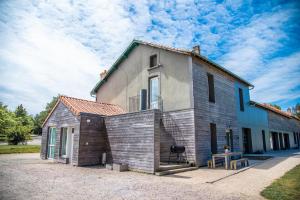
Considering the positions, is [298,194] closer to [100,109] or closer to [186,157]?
[186,157]

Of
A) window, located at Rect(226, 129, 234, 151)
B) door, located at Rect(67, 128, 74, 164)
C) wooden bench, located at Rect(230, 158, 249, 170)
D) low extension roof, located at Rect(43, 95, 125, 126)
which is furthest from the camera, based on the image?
window, located at Rect(226, 129, 234, 151)

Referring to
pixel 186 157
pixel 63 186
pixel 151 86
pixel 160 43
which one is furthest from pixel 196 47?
pixel 63 186

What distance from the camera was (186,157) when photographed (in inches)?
420

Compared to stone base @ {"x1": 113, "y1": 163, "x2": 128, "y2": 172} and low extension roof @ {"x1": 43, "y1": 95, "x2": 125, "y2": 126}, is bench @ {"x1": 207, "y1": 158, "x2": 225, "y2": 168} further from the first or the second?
low extension roof @ {"x1": 43, "y1": 95, "x2": 125, "y2": 126}

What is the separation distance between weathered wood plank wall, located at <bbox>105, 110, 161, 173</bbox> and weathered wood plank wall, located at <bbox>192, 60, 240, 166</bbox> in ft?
9.87

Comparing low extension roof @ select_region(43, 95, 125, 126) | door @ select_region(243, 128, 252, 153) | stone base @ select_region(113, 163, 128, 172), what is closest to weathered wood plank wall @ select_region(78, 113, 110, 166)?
low extension roof @ select_region(43, 95, 125, 126)

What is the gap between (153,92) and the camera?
522 inches

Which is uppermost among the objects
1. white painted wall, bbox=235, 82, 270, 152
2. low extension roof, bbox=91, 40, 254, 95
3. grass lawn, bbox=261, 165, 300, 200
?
low extension roof, bbox=91, 40, 254, 95

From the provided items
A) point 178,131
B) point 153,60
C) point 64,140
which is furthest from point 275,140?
point 64,140

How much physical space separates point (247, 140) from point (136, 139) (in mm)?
12425

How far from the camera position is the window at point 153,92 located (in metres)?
12.9

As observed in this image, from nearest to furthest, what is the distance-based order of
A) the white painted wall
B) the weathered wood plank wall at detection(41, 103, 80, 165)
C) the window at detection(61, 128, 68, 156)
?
the weathered wood plank wall at detection(41, 103, 80, 165), the window at detection(61, 128, 68, 156), the white painted wall

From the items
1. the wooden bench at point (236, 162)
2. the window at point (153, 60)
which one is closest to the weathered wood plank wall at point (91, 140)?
the window at point (153, 60)

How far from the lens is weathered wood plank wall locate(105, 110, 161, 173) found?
8750mm
